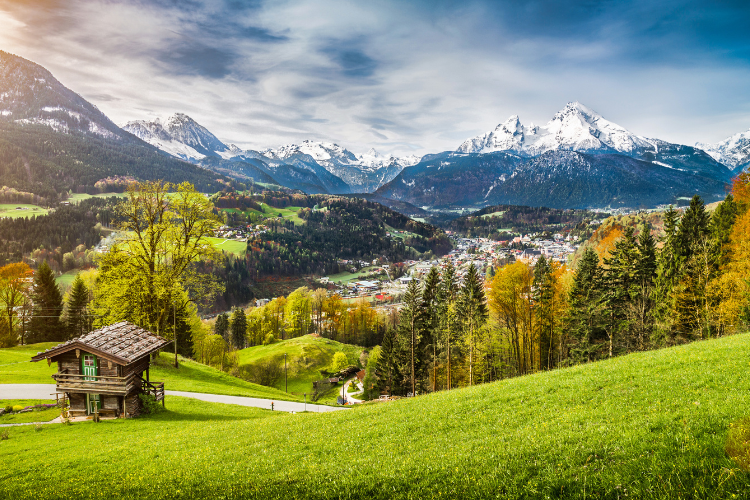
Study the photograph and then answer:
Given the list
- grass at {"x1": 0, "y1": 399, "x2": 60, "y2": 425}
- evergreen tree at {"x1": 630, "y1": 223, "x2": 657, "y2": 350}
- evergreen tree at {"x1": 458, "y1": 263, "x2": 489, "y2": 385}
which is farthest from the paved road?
evergreen tree at {"x1": 630, "y1": 223, "x2": 657, "y2": 350}

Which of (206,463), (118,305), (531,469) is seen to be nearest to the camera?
(531,469)

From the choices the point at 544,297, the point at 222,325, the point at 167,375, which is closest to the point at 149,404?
the point at 167,375

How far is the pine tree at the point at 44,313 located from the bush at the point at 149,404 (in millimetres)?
50126

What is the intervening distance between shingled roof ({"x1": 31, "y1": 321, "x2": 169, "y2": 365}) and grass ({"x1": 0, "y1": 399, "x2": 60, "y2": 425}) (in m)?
3.82

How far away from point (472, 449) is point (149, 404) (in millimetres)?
26743

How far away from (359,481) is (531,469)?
4.51 metres

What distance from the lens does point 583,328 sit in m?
39.5

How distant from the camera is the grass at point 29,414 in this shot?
22.2m

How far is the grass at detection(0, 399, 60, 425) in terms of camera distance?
22.2 m

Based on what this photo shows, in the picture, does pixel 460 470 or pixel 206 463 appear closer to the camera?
pixel 460 470

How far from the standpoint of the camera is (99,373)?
24.5 metres

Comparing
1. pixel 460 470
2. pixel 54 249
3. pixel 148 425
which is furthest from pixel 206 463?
pixel 54 249

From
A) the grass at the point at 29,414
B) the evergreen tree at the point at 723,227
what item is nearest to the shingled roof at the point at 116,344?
the grass at the point at 29,414

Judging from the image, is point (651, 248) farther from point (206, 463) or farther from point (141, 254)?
point (141, 254)
